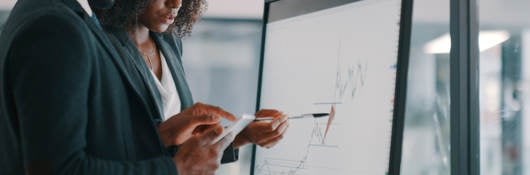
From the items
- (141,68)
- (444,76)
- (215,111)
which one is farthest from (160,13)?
(444,76)

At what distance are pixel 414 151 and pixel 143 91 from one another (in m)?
1.99

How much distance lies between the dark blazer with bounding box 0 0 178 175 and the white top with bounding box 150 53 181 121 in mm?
205

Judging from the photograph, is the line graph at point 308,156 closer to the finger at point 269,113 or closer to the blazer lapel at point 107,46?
the finger at point 269,113

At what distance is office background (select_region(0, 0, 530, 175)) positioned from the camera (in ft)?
6.50

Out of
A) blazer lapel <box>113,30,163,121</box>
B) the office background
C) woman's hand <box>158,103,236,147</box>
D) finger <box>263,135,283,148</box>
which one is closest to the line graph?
finger <box>263,135,283,148</box>

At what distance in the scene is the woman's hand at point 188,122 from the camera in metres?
1.09

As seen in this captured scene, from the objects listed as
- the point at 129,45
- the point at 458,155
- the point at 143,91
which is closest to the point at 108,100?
the point at 143,91

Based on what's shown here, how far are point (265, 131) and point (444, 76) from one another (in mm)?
1696

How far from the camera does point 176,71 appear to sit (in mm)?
1433

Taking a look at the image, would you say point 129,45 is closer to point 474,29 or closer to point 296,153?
point 296,153

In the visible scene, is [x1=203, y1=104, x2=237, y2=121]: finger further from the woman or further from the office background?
the office background

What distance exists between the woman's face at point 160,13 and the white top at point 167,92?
11 cm

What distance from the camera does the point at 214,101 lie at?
123 inches

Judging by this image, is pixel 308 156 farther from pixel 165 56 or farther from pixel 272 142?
pixel 165 56
